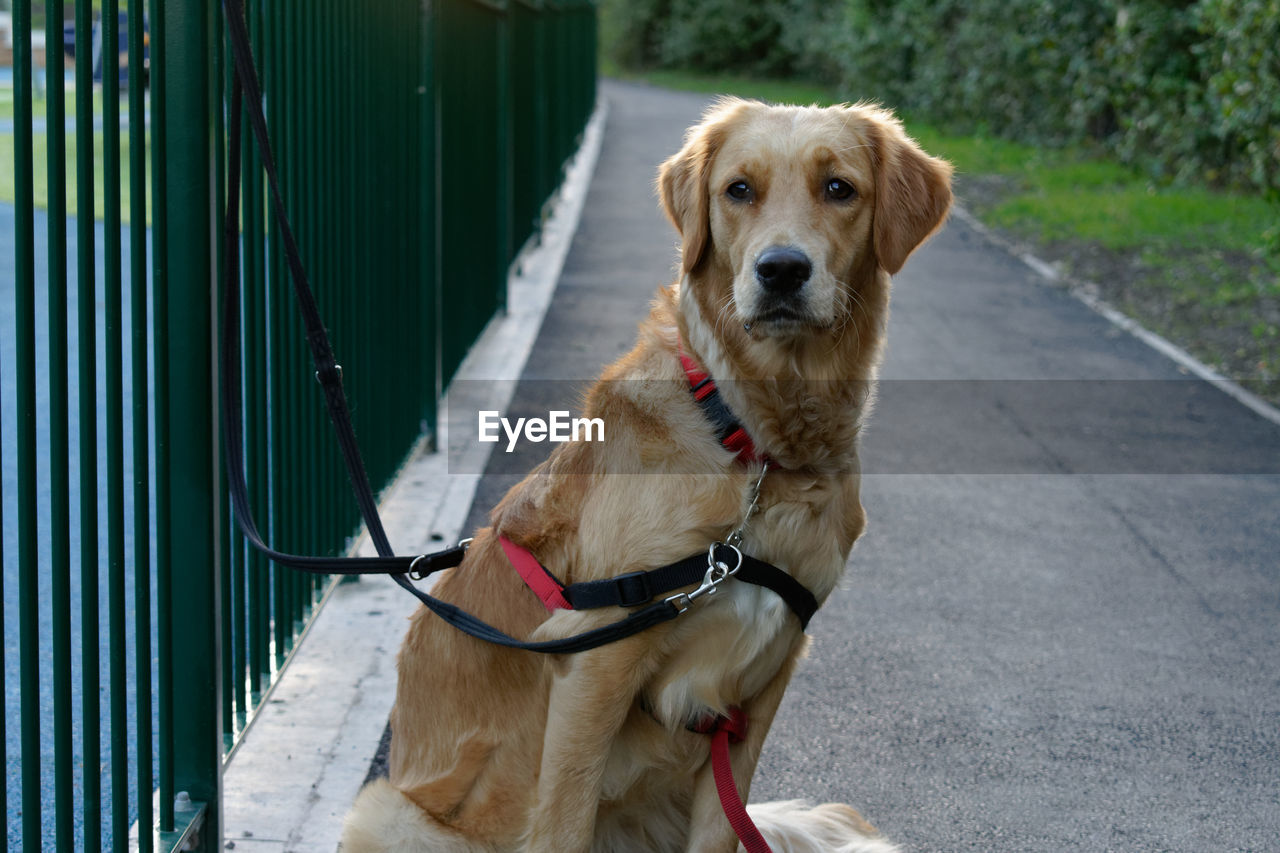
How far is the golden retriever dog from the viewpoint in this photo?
2578 millimetres

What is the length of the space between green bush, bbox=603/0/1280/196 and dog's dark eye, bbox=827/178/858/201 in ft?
24.6

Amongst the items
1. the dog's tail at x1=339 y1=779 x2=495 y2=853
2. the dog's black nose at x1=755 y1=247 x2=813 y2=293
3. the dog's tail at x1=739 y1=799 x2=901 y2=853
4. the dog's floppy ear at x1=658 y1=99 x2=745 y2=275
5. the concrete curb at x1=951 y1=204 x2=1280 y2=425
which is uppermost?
the dog's floppy ear at x1=658 y1=99 x2=745 y2=275

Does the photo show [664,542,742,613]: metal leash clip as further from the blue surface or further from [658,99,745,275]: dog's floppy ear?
the blue surface

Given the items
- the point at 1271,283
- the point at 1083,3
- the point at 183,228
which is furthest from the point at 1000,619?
the point at 1083,3

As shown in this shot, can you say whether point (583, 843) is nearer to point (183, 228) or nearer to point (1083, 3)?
point (183, 228)

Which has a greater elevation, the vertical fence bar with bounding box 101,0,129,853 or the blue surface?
the vertical fence bar with bounding box 101,0,129,853

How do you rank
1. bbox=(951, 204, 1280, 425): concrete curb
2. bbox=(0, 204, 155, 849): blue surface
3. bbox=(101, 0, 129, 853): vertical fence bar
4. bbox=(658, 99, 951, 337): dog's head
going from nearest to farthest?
bbox=(101, 0, 129, 853): vertical fence bar < bbox=(658, 99, 951, 337): dog's head < bbox=(0, 204, 155, 849): blue surface < bbox=(951, 204, 1280, 425): concrete curb

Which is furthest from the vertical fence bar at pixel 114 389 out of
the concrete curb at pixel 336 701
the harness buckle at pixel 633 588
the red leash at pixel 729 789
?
the red leash at pixel 729 789

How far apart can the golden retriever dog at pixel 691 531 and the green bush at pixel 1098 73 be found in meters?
7.56

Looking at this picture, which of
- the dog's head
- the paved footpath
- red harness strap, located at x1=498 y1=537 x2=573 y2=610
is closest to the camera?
red harness strap, located at x1=498 y1=537 x2=573 y2=610

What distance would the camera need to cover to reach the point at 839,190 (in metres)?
2.92

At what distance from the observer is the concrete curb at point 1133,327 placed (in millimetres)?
7978

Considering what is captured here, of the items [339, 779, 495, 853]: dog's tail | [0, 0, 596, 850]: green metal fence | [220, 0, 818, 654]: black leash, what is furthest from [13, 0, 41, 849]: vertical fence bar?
[339, 779, 495, 853]: dog's tail

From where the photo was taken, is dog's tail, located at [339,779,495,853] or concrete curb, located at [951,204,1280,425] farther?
concrete curb, located at [951,204,1280,425]
